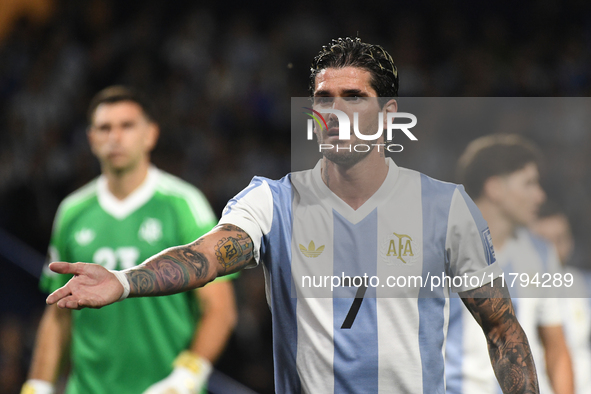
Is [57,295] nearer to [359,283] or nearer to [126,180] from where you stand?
[359,283]

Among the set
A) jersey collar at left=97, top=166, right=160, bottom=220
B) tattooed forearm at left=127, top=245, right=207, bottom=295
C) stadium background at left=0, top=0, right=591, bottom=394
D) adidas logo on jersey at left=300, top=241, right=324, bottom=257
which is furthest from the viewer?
stadium background at left=0, top=0, right=591, bottom=394

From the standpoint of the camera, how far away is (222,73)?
7207 millimetres

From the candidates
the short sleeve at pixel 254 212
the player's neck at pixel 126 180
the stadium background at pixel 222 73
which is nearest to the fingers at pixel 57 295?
the short sleeve at pixel 254 212

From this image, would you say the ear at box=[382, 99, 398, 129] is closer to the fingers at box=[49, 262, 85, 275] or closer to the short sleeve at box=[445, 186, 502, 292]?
the short sleeve at box=[445, 186, 502, 292]

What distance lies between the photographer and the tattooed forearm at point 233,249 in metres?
2.01

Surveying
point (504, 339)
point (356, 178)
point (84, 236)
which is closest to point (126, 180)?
point (84, 236)

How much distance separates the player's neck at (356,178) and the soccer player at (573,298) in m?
1.31

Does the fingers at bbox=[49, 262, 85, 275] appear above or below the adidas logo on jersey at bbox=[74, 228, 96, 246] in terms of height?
below

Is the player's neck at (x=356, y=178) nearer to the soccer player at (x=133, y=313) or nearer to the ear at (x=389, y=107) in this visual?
the ear at (x=389, y=107)

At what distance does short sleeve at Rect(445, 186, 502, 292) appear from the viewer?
7.22ft

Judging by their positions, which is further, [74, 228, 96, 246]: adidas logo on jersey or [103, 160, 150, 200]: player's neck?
[103, 160, 150, 200]: player's neck

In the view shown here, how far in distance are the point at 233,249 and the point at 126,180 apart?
201 centimetres

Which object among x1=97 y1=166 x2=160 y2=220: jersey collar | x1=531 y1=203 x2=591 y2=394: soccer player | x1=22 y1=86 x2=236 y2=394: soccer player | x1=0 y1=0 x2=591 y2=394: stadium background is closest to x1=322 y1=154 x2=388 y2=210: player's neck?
x1=22 y1=86 x2=236 y2=394: soccer player

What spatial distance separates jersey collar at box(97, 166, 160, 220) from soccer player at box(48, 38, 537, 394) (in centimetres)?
160
